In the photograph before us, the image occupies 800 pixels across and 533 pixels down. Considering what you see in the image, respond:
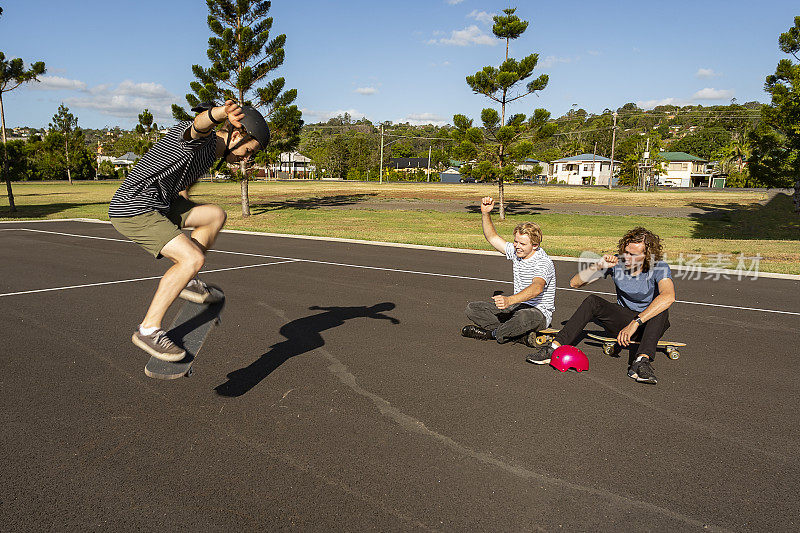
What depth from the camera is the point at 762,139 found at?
27.2 m

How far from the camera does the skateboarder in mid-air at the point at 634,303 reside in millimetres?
5422

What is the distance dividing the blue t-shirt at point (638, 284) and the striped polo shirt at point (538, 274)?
0.62m

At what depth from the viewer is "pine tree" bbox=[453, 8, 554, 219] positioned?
2712 centimetres

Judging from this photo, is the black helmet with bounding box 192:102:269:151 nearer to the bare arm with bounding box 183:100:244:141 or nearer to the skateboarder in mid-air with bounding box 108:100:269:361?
the skateboarder in mid-air with bounding box 108:100:269:361

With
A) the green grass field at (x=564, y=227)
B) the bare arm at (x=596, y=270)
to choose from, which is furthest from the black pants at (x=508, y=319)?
the green grass field at (x=564, y=227)

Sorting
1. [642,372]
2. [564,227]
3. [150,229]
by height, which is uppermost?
[150,229]

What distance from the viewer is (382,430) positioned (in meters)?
4.12

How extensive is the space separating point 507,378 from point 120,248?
13.1 metres

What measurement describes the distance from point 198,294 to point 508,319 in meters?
3.50

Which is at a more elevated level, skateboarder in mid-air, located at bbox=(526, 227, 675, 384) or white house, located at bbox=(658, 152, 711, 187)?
white house, located at bbox=(658, 152, 711, 187)

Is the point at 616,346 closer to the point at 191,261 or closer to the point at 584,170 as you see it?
the point at 191,261

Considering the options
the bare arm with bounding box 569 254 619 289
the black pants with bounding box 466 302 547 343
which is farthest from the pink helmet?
the bare arm with bounding box 569 254 619 289

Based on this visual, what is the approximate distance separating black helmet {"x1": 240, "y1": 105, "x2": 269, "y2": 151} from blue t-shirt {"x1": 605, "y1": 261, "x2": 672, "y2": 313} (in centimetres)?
367

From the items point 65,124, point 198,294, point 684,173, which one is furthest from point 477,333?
point 684,173
